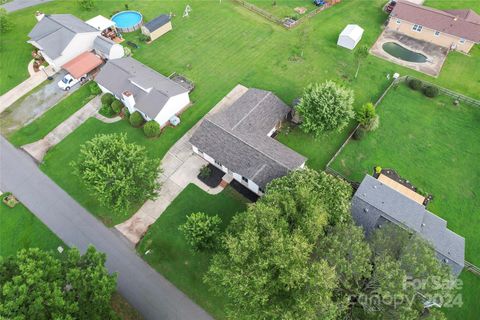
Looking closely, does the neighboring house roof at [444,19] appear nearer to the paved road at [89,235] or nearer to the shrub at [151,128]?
the shrub at [151,128]

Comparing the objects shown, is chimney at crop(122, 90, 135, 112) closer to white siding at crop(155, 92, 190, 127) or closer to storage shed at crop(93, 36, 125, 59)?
white siding at crop(155, 92, 190, 127)

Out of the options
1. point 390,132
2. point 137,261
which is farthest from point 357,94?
point 137,261

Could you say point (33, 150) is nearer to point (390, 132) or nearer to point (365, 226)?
point (365, 226)

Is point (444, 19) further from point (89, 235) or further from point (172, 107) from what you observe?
point (89, 235)

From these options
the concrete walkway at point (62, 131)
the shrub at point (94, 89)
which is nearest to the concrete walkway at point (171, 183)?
the concrete walkway at point (62, 131)

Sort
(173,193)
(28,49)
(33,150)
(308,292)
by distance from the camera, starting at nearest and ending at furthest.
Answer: (308,292), (173,193), (33,150), (28,49)
